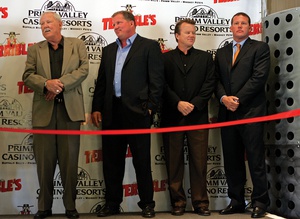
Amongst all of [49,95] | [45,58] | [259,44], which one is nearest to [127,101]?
[49,95]

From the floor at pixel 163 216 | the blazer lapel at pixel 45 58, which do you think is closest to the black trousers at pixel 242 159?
the floor at pixel 163 216

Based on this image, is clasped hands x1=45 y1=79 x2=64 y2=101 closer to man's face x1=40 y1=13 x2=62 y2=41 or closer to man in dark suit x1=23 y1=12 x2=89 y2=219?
man in dark suit x1=23 y1=12 x2=89 y2=219

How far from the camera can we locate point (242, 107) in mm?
3547

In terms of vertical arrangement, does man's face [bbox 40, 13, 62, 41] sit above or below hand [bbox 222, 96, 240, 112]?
above

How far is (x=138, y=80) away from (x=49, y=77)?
738mm

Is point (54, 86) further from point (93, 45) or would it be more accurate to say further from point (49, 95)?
point (93, 45)

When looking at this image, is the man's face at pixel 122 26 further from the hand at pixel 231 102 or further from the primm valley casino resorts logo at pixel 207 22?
the hand at pixel 231 102

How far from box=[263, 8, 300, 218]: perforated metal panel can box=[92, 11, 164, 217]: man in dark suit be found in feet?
3.55

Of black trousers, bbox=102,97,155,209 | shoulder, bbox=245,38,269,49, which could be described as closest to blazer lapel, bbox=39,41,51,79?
black trousers, bbox=102,97,155,209

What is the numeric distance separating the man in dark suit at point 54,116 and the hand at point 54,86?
0.08m

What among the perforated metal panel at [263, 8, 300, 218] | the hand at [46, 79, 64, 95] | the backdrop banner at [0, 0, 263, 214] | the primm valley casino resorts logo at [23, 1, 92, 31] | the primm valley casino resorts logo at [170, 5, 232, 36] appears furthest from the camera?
the primm valley casino resorts logo at [170, 5, 232, 36]

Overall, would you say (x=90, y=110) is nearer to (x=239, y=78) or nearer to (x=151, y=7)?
(x=151, y=7)

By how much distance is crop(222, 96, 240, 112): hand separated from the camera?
138 inches

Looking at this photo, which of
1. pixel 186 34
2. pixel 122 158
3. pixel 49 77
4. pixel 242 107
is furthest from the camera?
pixel 186 34
